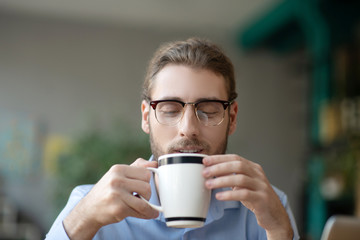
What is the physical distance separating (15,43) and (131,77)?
1646mm

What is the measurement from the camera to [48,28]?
611 centimetres

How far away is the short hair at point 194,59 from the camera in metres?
1.06

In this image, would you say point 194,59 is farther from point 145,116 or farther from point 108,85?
point 108,85

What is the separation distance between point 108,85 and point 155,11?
1232 millimetres

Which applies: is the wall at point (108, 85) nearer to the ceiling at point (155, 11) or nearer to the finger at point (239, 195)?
the ceiling at point (155, 11)

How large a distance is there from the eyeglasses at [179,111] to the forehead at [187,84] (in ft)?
0.05

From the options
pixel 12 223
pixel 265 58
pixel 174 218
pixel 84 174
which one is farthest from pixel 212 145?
pixel 265 58

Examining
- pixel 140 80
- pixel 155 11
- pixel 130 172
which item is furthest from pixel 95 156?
pixel 130 172

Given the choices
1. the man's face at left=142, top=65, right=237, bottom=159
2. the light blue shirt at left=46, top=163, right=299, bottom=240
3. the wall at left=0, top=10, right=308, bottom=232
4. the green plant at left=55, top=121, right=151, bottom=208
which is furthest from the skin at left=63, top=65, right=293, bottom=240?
the wall at left=0, top=10, right=308, bottom=232

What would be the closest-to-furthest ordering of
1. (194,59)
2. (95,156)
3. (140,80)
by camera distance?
1. (194,59)
2. (95,156)
3. (140,80)

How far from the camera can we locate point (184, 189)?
743 millimetres

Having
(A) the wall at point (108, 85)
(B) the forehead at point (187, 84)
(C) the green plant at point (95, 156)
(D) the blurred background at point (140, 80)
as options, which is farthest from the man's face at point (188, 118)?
(A) the wall at point (108, 85)

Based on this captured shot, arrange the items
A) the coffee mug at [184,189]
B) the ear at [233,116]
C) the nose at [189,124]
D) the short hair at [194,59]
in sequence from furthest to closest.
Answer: the ear at [233,116], the short hair at [194,59], the nose at [189,124], the coffee mug at [184,189]

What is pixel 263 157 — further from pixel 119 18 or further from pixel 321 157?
pixel 119 18
